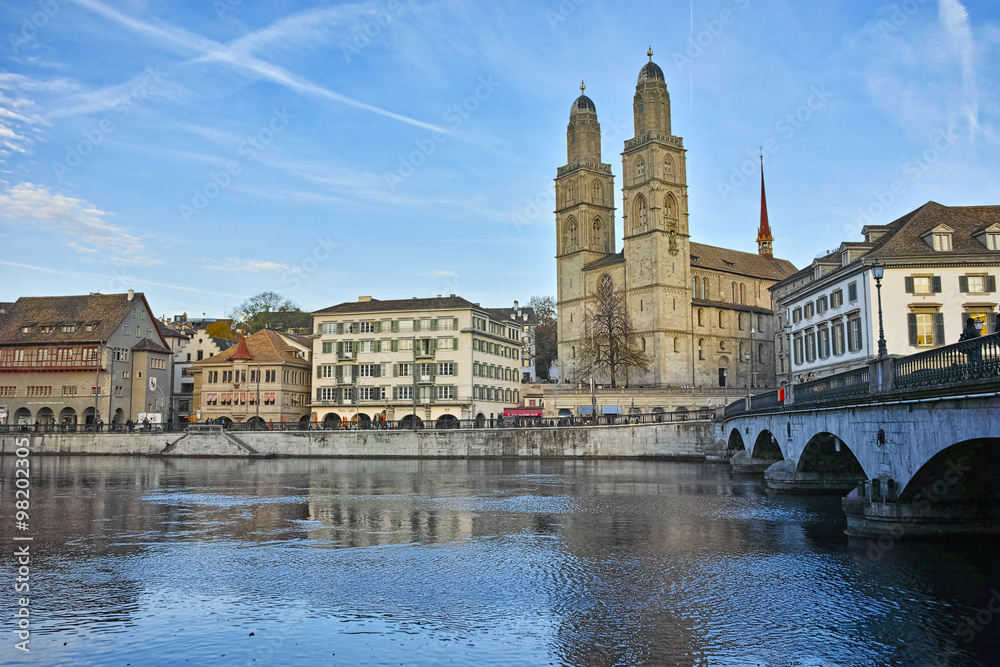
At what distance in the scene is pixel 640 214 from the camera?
96562 mm

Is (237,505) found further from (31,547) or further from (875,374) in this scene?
(875,374)

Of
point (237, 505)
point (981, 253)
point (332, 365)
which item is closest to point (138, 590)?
point (237, 505)

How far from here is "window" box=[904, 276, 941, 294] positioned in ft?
145

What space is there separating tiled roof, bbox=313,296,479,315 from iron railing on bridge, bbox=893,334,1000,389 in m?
65.3

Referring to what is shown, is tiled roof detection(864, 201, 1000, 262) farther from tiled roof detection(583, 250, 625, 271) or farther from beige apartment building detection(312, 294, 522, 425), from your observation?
tiled roof detection(583, 250, 625, 271)

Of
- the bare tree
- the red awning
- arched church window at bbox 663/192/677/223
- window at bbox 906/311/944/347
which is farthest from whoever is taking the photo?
arched church window at bbox 663/192/677/223

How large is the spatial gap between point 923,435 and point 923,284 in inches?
1198

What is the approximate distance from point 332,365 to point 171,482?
138 feet

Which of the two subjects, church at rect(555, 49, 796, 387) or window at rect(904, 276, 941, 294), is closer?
window at rect(904, 276, 941, 294)

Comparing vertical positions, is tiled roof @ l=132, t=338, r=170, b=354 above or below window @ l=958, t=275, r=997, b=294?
above

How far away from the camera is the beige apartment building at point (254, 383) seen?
86562mm

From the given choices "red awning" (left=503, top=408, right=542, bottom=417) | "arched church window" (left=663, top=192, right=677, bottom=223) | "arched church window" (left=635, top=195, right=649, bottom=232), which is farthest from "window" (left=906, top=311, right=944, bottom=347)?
"arched church window" (left=635, top=195, right=649, bottom=232)

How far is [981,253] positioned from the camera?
1732 inches

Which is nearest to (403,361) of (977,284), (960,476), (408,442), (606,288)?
(408,442)
